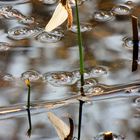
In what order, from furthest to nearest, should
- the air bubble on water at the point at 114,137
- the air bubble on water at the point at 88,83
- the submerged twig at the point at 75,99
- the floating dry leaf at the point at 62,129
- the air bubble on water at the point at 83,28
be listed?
the air bubble on water at the point at 83,28
the air bubble on water at the point at 88,83
the submerged twig at the point at 75,99
the air bubble on water at the point at 114,137
the floating dry leaf at the point at 62,129

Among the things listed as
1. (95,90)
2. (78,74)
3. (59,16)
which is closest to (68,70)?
(78,74)

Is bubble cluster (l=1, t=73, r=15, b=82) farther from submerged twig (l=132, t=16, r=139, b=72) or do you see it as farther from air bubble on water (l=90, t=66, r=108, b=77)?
submerged twig (l=132, t=16, r=139, b=72)

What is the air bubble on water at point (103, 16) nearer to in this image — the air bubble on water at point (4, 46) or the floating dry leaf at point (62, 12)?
the air bubble on water at point (4, 46)

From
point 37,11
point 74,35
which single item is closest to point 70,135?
point 74,35

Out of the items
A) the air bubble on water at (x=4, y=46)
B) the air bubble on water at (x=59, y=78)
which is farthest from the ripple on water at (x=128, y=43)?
the air bubble on water at (x=4, y=46)

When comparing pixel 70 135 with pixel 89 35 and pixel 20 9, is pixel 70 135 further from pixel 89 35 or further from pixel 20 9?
pixel 20 9

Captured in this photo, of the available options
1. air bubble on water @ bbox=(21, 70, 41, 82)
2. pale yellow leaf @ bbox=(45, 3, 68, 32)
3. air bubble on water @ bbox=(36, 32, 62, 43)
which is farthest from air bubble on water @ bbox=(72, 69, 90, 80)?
pale yellow leaf @ bbox=(45, 3, 68, 32)
